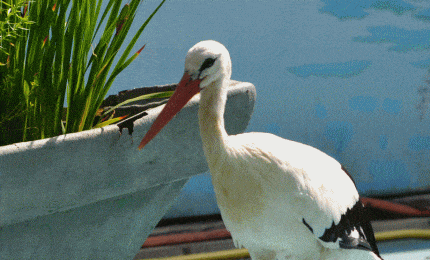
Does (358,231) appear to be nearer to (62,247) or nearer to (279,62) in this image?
(62,247)

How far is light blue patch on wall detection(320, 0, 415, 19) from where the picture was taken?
2.03 metres

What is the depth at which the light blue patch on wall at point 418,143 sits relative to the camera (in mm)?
2189

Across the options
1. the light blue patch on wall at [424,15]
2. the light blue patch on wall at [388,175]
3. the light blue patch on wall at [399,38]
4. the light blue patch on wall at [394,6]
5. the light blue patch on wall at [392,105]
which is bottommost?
the light blue patch on wall at [388,175]

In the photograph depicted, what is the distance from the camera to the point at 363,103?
2117mm

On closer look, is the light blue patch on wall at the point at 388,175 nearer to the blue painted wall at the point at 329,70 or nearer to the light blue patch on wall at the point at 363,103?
the blue painted wall at the point at 329,70

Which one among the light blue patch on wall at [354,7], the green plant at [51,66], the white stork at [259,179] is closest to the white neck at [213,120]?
the white stork at [259,179]

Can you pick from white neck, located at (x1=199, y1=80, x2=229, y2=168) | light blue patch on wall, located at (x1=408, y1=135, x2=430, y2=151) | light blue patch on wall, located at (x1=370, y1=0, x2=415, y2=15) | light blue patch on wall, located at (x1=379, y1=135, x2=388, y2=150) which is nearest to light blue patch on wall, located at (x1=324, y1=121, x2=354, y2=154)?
light blue patch on wall, located at (x1=379, y1=135, x2=388, y2=150)

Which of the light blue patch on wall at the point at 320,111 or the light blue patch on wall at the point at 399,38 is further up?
the light blue patch on wall at the point at 399,38

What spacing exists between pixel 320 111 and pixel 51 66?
4.67ft

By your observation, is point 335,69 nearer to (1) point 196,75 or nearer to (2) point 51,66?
(1) point 196,75

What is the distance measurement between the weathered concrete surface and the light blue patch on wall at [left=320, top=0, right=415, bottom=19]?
1.17 metres

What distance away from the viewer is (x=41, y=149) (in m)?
0.76

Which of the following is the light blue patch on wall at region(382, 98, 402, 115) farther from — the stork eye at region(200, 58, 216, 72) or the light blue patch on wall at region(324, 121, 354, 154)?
the stork eye at region(200, 58, 216, 72)

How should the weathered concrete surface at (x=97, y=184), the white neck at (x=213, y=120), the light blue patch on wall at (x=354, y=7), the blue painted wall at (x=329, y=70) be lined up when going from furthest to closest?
the light blue patch on wall at (x=354, y=7) < the blue painted wall at (x=329, y=70) < the white neck at (x=213, y=120) < the weathered concrete surface at (x=97, y=184)
